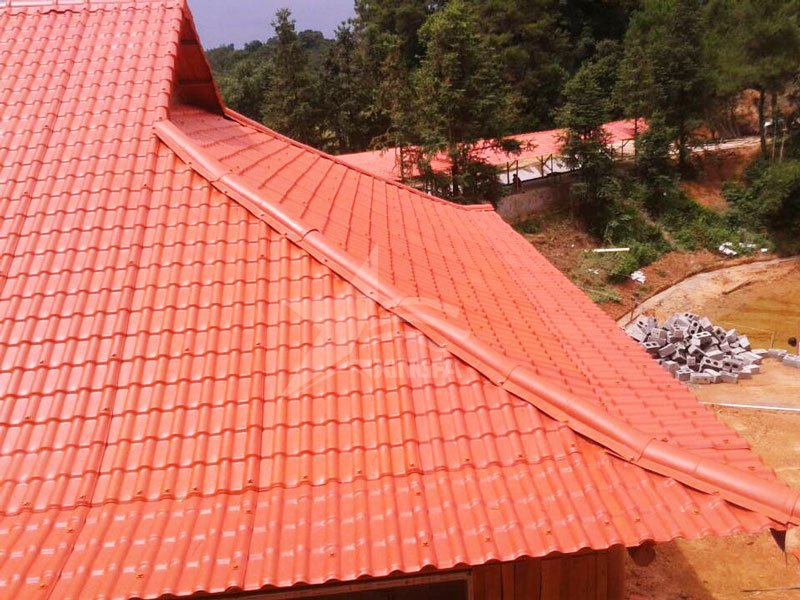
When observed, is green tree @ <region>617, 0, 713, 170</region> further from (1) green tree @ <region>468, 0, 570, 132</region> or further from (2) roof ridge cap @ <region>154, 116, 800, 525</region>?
(2) roof ridge cap @ <region>154, 116, 800, 525</region>

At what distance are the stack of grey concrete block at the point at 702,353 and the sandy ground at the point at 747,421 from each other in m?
0.39

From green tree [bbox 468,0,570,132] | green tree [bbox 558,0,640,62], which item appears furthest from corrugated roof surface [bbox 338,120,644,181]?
green tree [bbox 558,0,640,62]

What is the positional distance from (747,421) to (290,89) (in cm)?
2835

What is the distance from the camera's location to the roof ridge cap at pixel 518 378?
309 cm

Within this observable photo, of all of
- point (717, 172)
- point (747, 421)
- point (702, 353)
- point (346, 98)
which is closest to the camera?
point (747, 421)

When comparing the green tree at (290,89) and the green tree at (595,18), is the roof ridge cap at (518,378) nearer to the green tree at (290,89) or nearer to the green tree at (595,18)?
the green tree at (290,89)

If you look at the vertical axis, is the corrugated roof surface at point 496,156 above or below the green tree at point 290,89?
below

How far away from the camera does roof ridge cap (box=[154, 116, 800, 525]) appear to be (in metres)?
3.09

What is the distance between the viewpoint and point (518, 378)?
3877 mm

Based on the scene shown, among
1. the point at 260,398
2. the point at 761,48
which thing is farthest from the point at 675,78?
the point at 260,398

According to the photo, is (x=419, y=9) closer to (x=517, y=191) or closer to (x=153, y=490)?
(x=517, y=191)

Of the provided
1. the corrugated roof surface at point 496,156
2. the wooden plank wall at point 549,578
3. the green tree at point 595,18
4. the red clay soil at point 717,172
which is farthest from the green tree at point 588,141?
the wooden plank wall at point 549,578

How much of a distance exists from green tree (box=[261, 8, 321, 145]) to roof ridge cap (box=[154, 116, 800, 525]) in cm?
2939

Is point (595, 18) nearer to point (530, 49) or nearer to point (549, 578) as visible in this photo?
point (530, 49)
